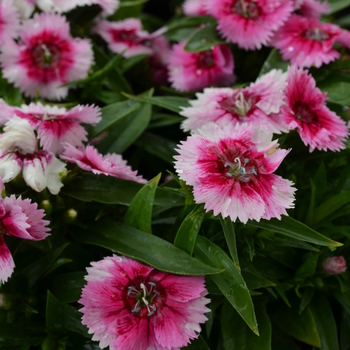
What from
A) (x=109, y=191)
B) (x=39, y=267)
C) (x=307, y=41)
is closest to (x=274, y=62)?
(x=307, y=41)

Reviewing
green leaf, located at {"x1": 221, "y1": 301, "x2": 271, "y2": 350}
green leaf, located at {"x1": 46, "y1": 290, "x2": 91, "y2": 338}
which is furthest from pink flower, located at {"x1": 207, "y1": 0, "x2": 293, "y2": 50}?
green leaf, located at {"x1": 46, "y1": 290, "x2": 91, "y2": 338}

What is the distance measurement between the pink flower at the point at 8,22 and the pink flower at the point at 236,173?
83 cm

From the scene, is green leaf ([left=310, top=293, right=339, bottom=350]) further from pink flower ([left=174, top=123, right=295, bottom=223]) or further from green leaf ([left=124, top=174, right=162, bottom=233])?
green leaf ([left=124, top=174, right=162, bottom=233])

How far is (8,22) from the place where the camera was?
1526 mm

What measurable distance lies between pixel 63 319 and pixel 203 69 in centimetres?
97

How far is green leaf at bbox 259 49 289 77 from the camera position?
152 centimetres

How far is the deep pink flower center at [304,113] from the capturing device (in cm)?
121

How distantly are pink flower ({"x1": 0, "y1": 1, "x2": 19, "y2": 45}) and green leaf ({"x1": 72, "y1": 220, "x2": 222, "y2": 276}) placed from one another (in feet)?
2.41

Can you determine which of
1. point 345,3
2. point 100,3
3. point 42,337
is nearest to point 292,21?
point 345,3

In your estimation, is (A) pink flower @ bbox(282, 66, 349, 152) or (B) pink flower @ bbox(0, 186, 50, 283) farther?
(A) pink flower @ bbox(282, 66, 349, 152)

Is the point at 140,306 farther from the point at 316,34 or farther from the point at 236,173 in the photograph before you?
the point at 316,34

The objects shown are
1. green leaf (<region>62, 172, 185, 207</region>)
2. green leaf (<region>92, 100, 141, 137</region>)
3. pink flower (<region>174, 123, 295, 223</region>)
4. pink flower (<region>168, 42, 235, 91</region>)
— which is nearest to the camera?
pink flower (<region>174, 123, 295, 223</region>)

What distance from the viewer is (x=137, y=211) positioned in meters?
1.13

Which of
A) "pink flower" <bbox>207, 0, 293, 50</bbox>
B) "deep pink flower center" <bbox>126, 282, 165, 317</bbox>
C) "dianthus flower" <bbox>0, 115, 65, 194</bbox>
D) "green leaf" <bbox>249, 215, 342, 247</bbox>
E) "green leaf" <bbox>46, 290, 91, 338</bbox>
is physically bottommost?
"green leaf" <bbox>46, 290, 91, 338</bbox>
